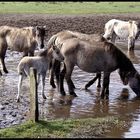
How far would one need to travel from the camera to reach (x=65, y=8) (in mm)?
43500

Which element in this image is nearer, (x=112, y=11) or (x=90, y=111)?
(x=90, y=111)

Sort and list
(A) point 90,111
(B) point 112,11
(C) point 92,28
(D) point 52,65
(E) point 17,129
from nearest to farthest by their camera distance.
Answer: (E) point 17,129, (A) point 90,111, (D) point 52,65, (C) point 92,28, (B) point 112,11

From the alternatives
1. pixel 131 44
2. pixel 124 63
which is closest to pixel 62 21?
pixel 131 44

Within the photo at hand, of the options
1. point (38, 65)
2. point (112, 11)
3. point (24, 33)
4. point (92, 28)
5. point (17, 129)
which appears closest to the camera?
point (17, 129)

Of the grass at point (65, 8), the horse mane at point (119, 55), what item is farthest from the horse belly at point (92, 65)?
the grass at point (65, 8)

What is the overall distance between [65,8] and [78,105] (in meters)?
31.1

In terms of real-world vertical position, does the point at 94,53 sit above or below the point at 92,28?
above

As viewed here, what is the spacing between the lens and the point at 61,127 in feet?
33.7

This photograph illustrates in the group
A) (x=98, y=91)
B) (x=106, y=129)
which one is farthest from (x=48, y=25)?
(x=106, y=129)

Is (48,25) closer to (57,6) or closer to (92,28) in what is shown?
(92,28)

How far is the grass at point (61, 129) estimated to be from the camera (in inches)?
386

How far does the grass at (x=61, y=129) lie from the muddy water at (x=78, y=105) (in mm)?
309

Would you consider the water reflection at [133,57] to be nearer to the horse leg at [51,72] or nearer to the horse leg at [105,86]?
the horse leg at [51,72]

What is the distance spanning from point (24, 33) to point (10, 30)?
63cm
